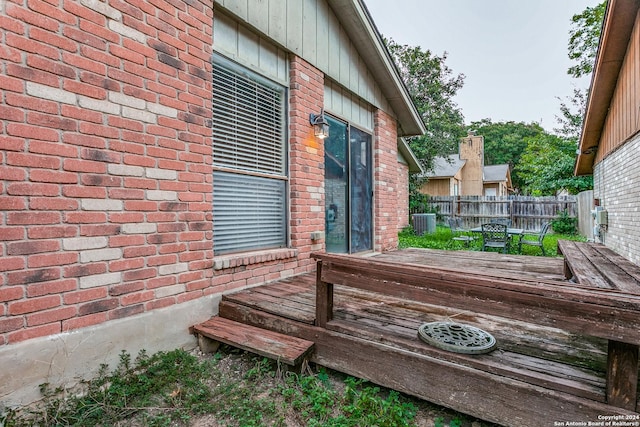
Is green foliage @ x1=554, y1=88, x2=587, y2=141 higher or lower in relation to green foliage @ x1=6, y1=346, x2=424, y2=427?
higher

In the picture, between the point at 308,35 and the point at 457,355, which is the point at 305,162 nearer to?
the point at 308,35

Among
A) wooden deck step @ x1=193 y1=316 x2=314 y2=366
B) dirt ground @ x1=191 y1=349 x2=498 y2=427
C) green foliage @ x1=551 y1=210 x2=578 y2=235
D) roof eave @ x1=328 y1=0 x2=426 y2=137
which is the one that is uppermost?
roof eave @ x1=328 y1=0 x2=426 y2=137

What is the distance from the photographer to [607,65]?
4.88m

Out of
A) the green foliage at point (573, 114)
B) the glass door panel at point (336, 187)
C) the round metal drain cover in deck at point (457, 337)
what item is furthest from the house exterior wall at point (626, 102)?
the green foliage at point (573, 114)

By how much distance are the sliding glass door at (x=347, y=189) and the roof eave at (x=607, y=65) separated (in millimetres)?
3607

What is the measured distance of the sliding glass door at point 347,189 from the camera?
463 cm

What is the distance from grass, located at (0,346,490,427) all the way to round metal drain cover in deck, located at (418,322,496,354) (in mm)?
421

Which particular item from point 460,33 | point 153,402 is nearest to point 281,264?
point 153,402

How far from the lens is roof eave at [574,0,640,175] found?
406cm

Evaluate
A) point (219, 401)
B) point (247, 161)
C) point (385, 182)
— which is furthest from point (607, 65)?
point (219, 401)

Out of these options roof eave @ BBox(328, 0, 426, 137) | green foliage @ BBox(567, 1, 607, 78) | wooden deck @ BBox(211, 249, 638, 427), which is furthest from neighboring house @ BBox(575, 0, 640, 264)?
green foliage @ BBox(567, 1, 607, 78)

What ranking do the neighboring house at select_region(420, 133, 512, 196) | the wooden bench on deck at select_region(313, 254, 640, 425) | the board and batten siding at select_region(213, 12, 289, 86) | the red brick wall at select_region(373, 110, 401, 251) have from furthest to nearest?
the neighboring house at select_region(420, 133, 512, 196) < the red brick wall at select_region(373, 110, 401, 251) < the board and batten siding at select_region(213, 12, 289, 86) < the wooden bench on deck at select_region(313, 254, 640, 425)

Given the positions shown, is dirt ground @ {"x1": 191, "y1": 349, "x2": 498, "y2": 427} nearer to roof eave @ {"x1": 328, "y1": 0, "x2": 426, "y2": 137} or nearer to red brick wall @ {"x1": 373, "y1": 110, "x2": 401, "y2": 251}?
red brick wall @ {"x1": 373, "y1": 110, "x2": 401, "y2": 251}

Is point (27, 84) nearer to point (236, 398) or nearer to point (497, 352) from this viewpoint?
point (236, 398)
